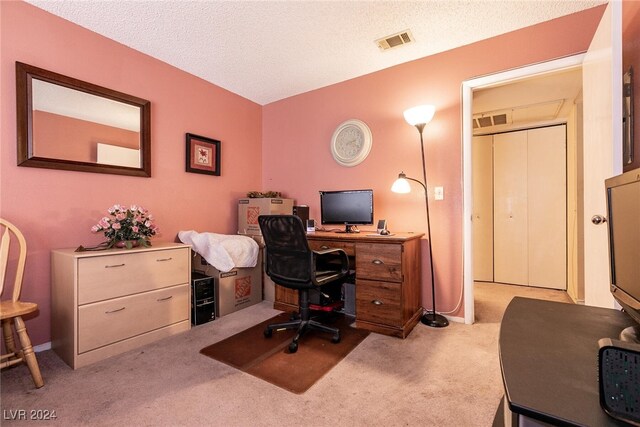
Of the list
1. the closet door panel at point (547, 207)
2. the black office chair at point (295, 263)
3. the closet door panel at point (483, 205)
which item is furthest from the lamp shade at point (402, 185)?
the closet door panel at point (547, 207)

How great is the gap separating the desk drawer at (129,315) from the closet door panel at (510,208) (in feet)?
13.0

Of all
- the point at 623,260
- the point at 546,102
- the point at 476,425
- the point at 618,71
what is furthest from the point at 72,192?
the point at 546,102

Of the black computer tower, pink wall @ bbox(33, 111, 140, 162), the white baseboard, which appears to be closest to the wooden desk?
the white baseboard

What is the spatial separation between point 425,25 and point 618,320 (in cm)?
227

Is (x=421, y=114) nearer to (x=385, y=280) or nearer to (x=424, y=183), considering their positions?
(x=424, y=183)

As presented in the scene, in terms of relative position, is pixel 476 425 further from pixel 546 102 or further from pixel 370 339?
pixel 546 102

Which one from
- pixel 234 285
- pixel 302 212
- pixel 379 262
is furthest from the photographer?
pixel 302 212

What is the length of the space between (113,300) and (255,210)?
63.5 inches

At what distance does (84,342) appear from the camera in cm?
184

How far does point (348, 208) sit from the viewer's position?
9.51ft

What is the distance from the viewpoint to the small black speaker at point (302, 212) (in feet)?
10.7

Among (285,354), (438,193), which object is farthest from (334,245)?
(438,193)

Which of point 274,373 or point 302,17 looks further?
point 302,17

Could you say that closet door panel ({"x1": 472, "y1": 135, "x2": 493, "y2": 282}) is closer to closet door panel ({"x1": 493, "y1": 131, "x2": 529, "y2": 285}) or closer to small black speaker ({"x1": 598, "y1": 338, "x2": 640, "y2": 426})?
closet door panel ({"x1": 493, "y1": 131, "x2": 529, "y2": 285})
